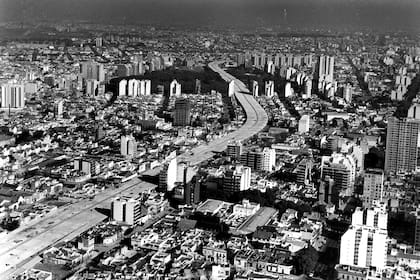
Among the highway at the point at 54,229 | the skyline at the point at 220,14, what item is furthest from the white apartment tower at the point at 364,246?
the skyline at the point at 220,14

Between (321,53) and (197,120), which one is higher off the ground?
(321,53)

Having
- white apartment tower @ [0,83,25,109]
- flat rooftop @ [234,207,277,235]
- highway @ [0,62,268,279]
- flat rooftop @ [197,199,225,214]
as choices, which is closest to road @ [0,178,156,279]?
highway @ [0,62,268,279]

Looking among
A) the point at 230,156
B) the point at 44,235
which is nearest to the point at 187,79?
the point at 230,156

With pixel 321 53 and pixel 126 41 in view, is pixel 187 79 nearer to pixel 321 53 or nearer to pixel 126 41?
pixel 126 41

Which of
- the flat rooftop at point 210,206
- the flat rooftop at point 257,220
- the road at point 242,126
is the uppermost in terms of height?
the road at point 242,126

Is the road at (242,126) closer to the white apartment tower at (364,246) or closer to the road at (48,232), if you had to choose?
the road at (48,232)

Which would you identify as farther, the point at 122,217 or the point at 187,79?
the point at 187,79
